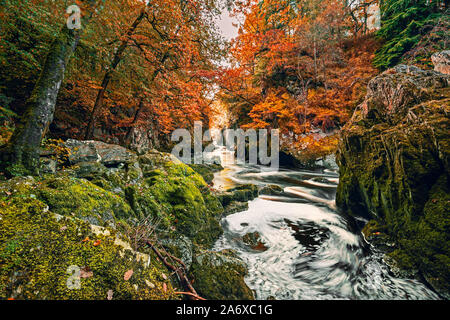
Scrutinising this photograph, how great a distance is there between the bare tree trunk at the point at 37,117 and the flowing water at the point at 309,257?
4236 mm

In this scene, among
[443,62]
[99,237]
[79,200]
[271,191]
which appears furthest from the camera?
[271,191]

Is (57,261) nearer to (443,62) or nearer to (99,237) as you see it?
(99,237)

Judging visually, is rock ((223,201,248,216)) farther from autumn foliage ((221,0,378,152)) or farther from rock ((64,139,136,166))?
autumn foliage ((221,0,378,152))

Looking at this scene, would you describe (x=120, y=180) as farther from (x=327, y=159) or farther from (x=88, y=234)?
(x=327, y=159)

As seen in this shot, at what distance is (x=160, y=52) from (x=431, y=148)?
29.4ft

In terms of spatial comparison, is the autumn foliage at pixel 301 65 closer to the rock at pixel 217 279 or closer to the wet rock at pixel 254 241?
the wet rock at pixel 254 241

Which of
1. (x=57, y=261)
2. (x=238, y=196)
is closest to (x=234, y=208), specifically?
(x=238, y=196)

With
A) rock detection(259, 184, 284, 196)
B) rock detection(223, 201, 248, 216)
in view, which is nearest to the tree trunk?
rock detection(223, 201, 248, 216)

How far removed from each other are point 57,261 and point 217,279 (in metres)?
2.19

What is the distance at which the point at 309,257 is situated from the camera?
14.4ft

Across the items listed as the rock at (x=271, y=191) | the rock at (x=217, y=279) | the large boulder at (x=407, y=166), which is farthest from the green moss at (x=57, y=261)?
the rock at (x=271, y=191)

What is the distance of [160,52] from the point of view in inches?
291

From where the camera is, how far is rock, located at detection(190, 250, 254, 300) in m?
2.74

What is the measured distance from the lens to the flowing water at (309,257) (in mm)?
3426
